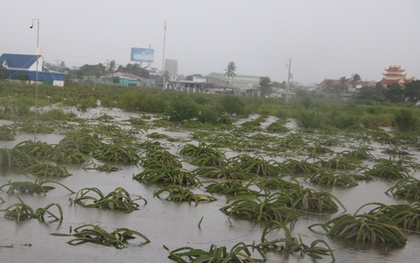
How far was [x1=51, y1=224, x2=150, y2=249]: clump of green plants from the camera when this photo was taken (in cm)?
506

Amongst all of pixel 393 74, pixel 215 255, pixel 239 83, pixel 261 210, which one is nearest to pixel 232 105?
pixel 261 210

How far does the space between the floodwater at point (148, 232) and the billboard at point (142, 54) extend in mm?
104623

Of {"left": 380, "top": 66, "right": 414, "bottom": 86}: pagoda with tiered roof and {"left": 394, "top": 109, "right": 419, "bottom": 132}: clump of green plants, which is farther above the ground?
{"left": 380, "top": 66, "right": 414, "bottom": 86}: pagoda with tiered roof

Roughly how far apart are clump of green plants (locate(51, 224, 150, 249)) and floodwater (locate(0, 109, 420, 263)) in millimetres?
83

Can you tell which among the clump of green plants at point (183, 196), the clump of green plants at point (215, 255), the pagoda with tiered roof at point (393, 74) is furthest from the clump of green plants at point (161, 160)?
A: the pagoda with tiered roof at point (393, 74)

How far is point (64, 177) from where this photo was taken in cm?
830

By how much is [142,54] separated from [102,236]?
108 m

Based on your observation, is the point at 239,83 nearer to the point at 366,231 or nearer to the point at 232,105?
the point at 232,105

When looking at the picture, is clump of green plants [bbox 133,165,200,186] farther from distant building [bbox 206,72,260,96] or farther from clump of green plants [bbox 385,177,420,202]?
distant building [bbox 206,72,260,96]

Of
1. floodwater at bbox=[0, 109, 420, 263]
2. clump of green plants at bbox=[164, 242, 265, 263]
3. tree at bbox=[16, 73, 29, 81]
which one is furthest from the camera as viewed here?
tree at bbox=[16, 73, 29, 81]

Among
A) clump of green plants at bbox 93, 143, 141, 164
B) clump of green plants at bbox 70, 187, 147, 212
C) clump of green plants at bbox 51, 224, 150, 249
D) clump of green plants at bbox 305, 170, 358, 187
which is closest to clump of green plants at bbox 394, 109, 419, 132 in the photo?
clump of green plants at bbox 305, 170, 358, 187

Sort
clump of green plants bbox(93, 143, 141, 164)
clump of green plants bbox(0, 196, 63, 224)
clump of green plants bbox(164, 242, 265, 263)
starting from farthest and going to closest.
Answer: clump of green plants bbox(93, 143, 141, 164) < clump of green plants bbox(0, 196, 63, 224) < clump of green plants bbox(164, 242, 265, 263)

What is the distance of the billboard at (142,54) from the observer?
11062 centimetres

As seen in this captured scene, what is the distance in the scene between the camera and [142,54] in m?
111
